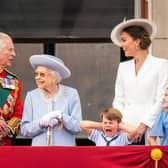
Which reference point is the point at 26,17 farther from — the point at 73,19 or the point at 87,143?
the point at 87,143

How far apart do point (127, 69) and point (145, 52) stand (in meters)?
0.20

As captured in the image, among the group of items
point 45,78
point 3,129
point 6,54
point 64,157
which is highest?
point 6,54

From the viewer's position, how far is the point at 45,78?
21.3 ft

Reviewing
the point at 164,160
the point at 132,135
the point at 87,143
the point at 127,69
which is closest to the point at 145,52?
the point at 127,69

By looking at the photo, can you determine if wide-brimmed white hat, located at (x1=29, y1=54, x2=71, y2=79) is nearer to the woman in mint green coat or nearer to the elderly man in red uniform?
the woman in mint green coat

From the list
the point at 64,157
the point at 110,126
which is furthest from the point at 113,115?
the point at 64,157


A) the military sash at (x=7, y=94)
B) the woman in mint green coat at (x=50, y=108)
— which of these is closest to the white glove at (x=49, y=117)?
the woman in mint green coat at (x=50, y=108)

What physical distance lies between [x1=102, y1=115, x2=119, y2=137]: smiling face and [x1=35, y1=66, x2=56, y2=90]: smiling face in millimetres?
493

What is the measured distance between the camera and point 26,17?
8.73m

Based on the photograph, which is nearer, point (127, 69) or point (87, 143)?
point (127, 69)

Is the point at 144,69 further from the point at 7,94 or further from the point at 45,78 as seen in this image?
the point at 7,94

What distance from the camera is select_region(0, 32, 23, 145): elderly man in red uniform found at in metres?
6.55

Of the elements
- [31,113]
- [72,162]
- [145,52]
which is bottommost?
[72,162]

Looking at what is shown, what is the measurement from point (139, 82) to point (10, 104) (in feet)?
3.32
